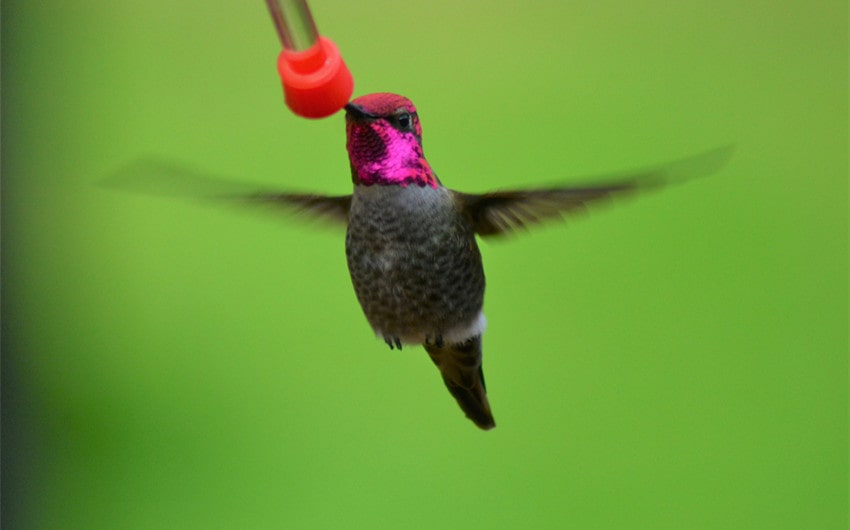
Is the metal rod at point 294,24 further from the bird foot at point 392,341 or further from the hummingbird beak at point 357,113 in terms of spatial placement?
the bird foot at point 392,341

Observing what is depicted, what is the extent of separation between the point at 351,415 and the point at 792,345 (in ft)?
2.42

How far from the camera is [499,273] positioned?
149 centimetres

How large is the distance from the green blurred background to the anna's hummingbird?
68 cm

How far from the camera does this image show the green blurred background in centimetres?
150

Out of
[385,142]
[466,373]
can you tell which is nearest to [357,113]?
[385,142]

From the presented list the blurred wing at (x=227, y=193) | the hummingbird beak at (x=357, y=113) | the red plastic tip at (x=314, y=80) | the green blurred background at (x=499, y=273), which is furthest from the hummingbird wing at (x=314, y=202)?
the green blurred background at (x=499, y=273)

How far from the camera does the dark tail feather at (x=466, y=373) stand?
0.88m

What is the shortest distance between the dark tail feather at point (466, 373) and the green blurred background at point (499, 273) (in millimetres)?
514

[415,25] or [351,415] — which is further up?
[415,25]

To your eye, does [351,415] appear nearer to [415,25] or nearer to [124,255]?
[124,255]

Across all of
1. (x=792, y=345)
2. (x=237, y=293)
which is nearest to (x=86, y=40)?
(x=237, y=293)

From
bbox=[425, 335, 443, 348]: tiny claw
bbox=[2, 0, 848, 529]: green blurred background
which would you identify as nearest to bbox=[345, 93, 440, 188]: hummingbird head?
bbox=[425, 335, 443, 348]: tiny claw

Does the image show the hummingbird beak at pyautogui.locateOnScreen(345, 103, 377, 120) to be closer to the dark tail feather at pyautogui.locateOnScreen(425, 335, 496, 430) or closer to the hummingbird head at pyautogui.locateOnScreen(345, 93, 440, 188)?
the hummingbird head at pyautogui.locateOnScreen(345, 93, 440, 188)

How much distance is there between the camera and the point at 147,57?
154 cm
